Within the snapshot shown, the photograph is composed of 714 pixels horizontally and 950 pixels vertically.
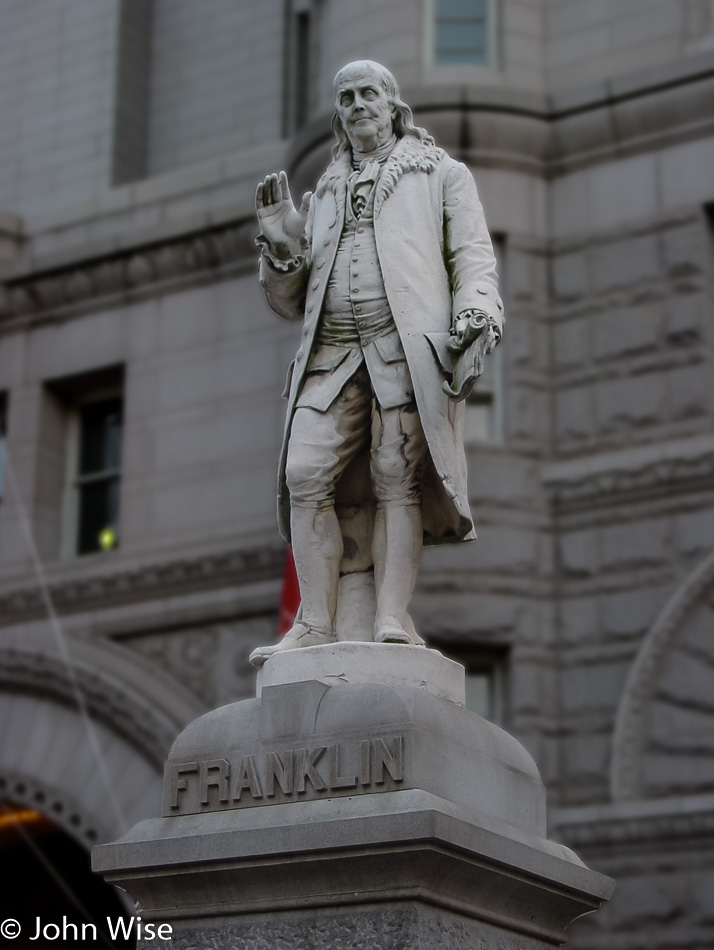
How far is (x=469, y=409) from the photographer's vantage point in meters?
16.1

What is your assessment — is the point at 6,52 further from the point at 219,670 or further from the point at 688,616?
the point at 688,616

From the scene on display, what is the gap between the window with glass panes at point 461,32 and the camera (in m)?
17.4

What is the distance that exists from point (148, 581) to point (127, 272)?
3557mm

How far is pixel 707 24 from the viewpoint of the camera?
1652 centimetres

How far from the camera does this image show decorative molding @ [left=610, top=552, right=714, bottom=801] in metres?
14.7

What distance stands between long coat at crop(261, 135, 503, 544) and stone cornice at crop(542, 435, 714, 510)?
7.41m

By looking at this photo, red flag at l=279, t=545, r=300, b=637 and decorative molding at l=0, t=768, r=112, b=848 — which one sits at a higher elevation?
red flag at l=279, t=545, r=300, b=637

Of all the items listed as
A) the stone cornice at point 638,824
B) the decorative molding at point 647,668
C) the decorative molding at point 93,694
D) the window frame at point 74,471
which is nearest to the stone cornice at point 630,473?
Result: the decorative molding at point 647,668

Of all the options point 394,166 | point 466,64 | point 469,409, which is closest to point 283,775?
point 394,166

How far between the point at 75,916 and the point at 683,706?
8.19m

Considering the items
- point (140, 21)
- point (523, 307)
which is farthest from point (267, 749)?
point (140, 21)

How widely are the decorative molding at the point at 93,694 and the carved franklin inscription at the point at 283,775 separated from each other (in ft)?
31.0

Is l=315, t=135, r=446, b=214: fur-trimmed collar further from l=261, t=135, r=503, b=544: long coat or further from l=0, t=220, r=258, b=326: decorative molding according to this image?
l=0, t=220, r=258, b=326: decorative molding

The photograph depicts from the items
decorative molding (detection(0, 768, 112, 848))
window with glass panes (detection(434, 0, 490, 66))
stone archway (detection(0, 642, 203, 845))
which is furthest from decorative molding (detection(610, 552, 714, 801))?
window with glass panes (detection(434, 0, 490, 66))
